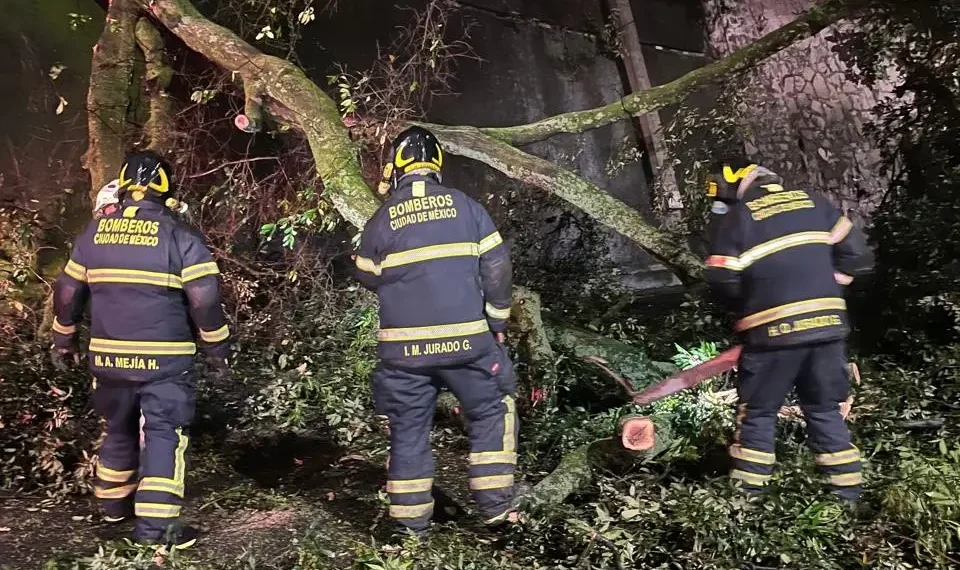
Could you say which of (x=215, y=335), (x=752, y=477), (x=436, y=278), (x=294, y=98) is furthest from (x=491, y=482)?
(x=294, y=98)

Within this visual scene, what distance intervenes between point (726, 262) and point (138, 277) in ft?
8.52

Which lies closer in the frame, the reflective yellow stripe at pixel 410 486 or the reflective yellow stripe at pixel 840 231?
the reflective yellow stripe at pixel 410 486

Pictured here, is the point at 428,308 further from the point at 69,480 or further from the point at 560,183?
the point at 69,480

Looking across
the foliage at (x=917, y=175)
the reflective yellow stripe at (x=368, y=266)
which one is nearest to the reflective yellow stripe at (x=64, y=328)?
the reflective yellow stripe at (x=368, y=266)

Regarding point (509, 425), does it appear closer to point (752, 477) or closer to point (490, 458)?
point (490, 458)

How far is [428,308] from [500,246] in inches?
16.7

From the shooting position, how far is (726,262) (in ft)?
10.0

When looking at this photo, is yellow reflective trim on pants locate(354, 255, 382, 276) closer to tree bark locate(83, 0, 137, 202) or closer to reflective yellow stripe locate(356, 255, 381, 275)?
reflective yellow stripe locate(356, 255, 381, 275)

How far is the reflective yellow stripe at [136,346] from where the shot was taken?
9.76ft

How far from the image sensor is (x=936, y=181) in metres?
5.28

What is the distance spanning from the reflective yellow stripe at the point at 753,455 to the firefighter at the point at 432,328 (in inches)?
43.1

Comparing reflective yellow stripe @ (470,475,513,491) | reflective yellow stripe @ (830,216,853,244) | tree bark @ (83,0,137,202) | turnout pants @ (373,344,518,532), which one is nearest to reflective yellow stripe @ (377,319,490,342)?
turnout pants @ (373,344,518,532)

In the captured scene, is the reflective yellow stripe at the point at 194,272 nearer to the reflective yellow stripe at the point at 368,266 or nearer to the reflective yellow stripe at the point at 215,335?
the reflective yellow stripe at the point at 215,335

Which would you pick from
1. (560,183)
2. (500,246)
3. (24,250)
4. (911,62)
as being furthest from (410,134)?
(911,62)
